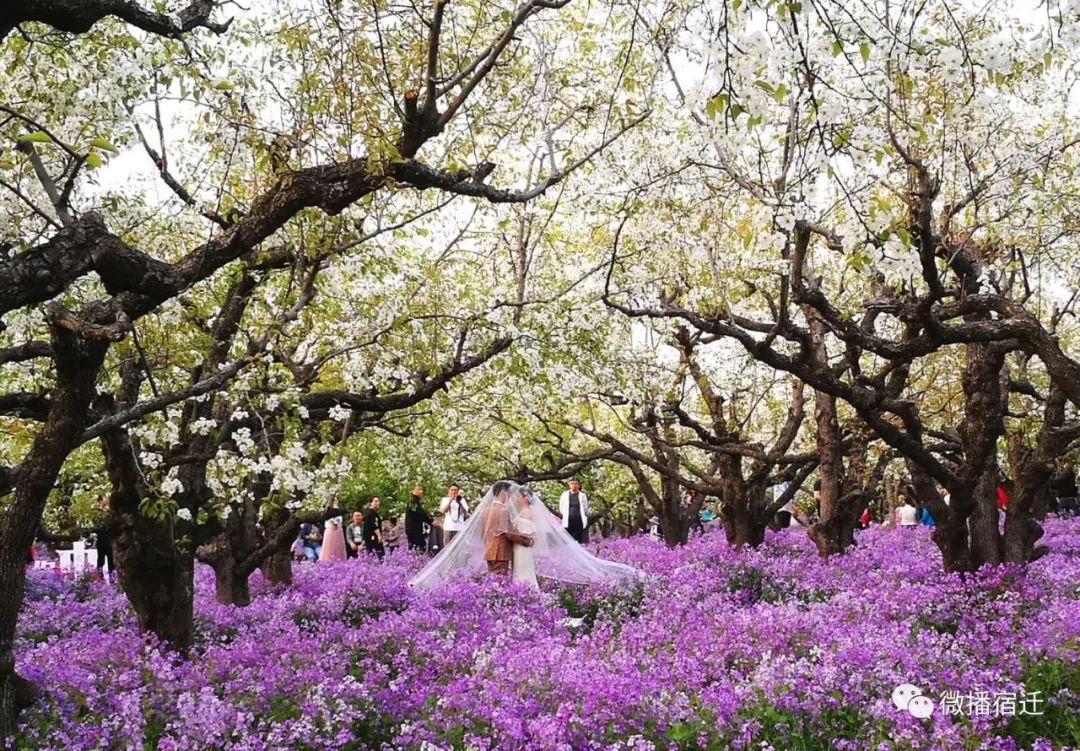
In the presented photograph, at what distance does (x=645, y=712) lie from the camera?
7730 millimetres

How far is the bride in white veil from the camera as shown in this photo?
1945 centimetres

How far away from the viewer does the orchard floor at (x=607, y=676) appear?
23.7 feet

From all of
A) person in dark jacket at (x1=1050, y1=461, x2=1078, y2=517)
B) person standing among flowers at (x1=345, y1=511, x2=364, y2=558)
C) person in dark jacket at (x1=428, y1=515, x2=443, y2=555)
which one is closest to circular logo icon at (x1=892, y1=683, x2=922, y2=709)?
person standing among flowers at (x1=345, y1=511, x2=364, y2=558)

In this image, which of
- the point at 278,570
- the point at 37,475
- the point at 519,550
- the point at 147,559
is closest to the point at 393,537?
the point at 278,570

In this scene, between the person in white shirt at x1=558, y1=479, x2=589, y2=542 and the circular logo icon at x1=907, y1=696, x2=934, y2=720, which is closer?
the circular logo icon at x1=907, y1=696, x2=934, y2=720

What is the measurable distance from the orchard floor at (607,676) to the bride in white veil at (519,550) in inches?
176

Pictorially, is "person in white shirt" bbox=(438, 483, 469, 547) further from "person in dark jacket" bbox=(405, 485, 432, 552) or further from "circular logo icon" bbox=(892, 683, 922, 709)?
"circular logo icon" bbox=(892, 683, 922, 709)

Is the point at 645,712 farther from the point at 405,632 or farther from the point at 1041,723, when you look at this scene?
the point at 405,632

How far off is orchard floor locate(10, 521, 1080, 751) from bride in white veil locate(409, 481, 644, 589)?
4476 mm

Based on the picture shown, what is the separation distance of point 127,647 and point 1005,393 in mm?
11591

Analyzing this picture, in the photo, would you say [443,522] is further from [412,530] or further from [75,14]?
[75,14]

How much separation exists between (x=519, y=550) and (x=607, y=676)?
11464 millimetres

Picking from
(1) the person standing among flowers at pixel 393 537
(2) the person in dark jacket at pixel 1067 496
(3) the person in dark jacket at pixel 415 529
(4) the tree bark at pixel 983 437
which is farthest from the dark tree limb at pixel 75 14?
(2) the person in dark jacket at pixel 1067 496

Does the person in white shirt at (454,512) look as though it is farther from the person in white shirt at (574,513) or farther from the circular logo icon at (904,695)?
the circular logo icon at (904,695)
